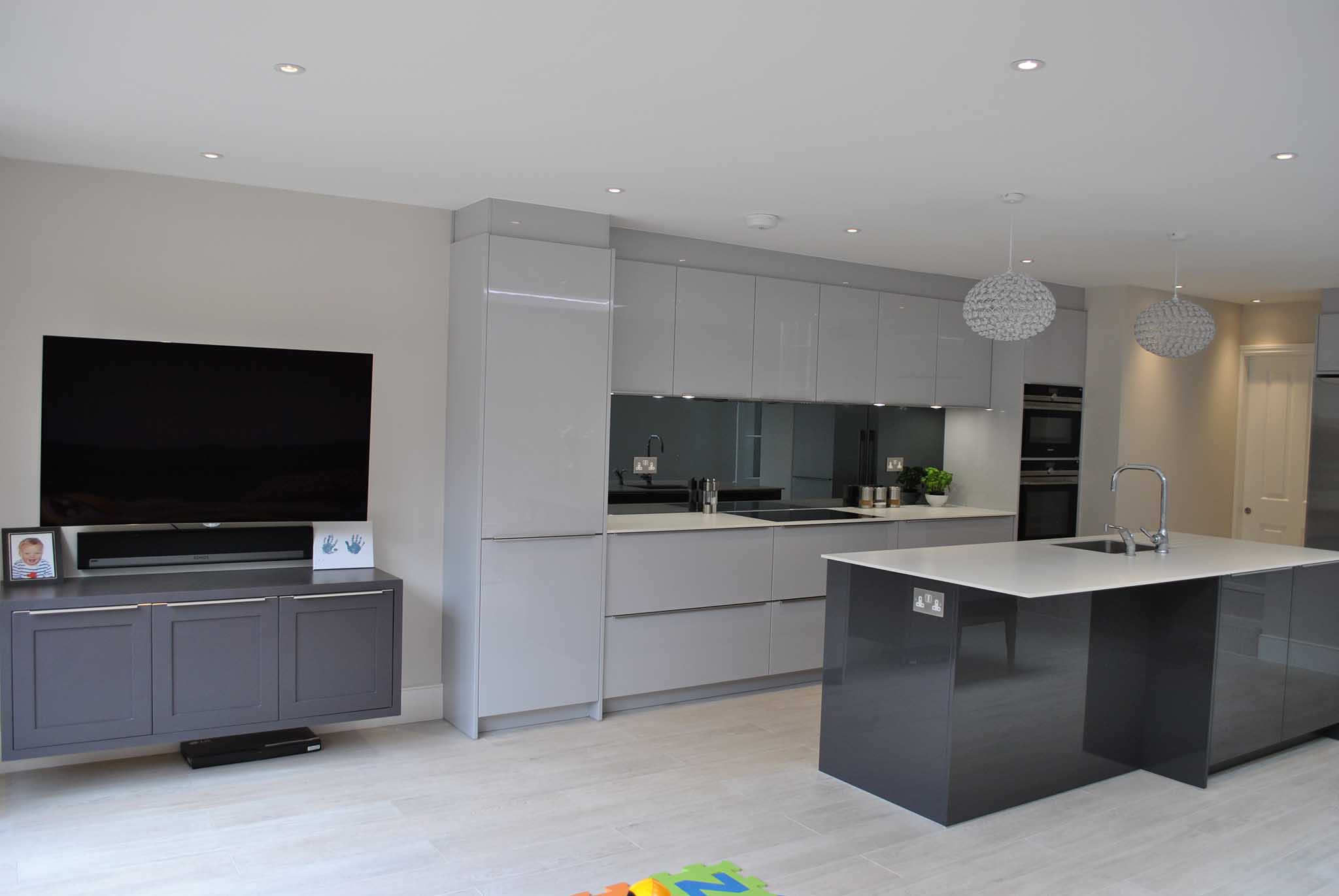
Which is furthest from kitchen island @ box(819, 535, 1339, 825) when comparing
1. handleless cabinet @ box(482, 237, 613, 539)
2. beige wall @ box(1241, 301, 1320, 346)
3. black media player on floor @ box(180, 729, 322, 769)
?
beige wall @ box(1241, 301, 1320, 346)

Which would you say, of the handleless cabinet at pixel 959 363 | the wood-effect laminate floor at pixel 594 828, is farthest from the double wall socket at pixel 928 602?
the handleless cabinet at pixel 959 363

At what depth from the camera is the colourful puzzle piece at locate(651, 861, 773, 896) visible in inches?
89.8

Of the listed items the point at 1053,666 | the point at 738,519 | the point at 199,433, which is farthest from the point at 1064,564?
the point at 199,433

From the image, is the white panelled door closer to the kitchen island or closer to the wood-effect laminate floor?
the kitchen island

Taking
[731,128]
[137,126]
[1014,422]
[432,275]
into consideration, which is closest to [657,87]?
[731,128]

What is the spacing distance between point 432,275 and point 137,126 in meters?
1.53

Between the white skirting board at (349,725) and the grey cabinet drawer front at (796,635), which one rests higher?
the grey cabinet drawer front at (796,635)

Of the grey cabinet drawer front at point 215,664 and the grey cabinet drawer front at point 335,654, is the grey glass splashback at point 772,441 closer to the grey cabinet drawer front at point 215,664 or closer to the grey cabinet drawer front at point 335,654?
the grey cabinet drawer front at point 335,654

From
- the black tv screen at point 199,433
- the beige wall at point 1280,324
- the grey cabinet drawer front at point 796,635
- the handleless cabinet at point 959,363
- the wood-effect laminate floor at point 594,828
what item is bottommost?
the wood-effect laminate floor at point 594,828

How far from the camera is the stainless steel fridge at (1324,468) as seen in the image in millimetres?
6254

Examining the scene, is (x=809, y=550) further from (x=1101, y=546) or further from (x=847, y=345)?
(x=1101, y=546)

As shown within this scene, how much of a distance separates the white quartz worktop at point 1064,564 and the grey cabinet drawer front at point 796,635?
1.27 meters

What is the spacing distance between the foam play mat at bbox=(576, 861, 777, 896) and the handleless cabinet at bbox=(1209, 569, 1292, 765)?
2757 millimetres

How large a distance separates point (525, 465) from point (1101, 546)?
2812 millimetres
